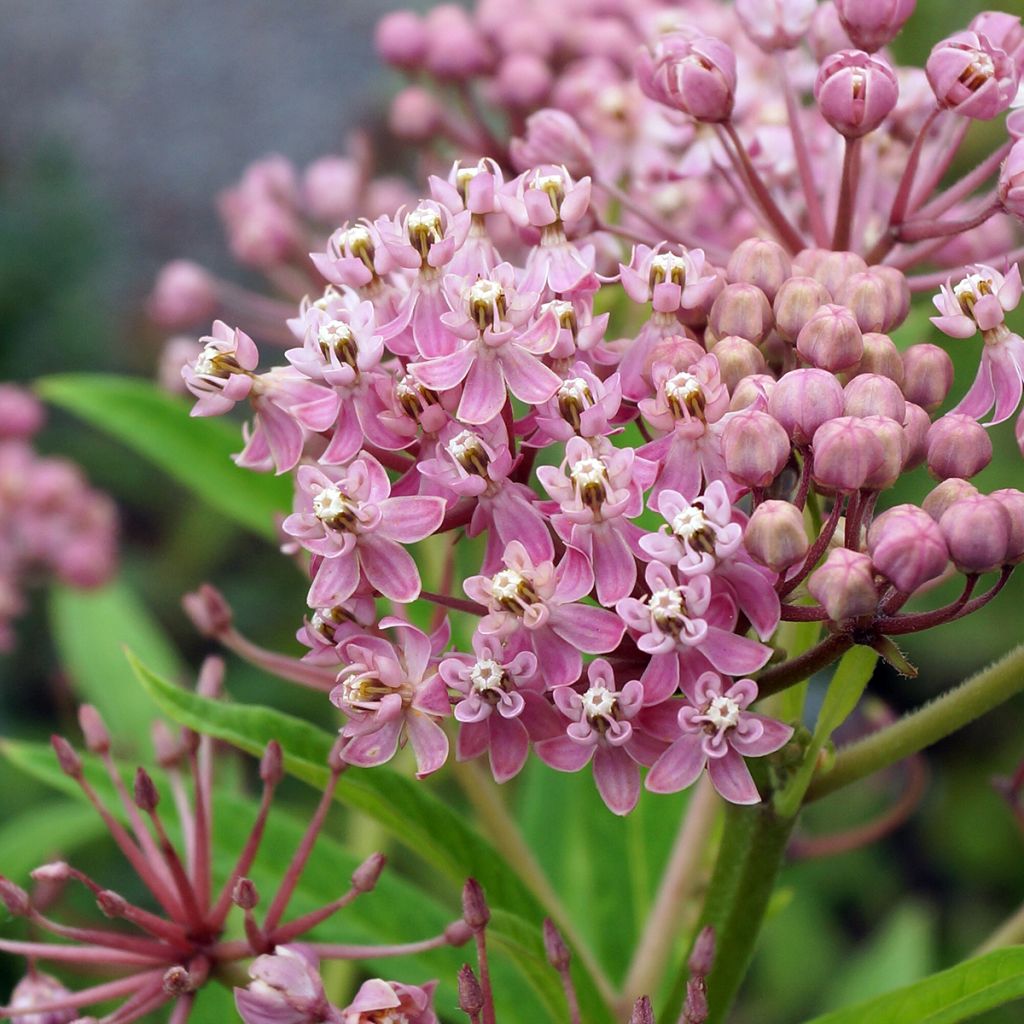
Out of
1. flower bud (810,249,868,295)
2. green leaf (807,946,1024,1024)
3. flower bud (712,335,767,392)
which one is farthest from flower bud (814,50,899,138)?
green leaf (807,946,1024,1024)

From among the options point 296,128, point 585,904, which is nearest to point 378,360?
point 585,904

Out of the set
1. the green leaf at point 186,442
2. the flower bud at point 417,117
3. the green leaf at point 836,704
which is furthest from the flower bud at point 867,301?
the flower bud at point 417,117

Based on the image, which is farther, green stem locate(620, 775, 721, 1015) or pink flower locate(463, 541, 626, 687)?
green stem locate(620, 775, 721, 1015)

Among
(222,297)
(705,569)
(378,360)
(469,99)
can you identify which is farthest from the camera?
(222,297)

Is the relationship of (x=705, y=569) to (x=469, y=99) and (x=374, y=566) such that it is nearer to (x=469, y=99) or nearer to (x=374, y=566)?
(x=374, y=566)

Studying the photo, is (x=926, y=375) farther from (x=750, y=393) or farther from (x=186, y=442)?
(x=186, y=442)

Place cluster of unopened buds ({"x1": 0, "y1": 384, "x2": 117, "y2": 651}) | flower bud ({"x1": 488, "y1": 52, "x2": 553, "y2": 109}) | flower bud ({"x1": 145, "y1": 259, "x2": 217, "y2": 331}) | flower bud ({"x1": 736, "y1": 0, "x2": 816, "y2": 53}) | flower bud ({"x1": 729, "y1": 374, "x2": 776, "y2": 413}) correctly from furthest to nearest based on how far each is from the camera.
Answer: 1. cluster of unopened buds ({"x1": 0, "y1": 384, "x2": 117, "y2": 651})
2. flower bud ({"x1": 145, "y1": 259, "x2": 217, "y2": 331})
3. flower bud ({"x1": 488, "y1": 52, "x2": 553, "y2": 109})
4. flower bud ({"x1": 736, "y1": 0, "x2": 816, "y2": 53})
5. flower bud ({"x1": 729, "y1": 374, "x2": 776, "y2": 413})

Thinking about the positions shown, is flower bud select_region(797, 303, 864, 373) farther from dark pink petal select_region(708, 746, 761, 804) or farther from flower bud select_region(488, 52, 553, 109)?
flower bud select_region(488, 52, 553, 109)
